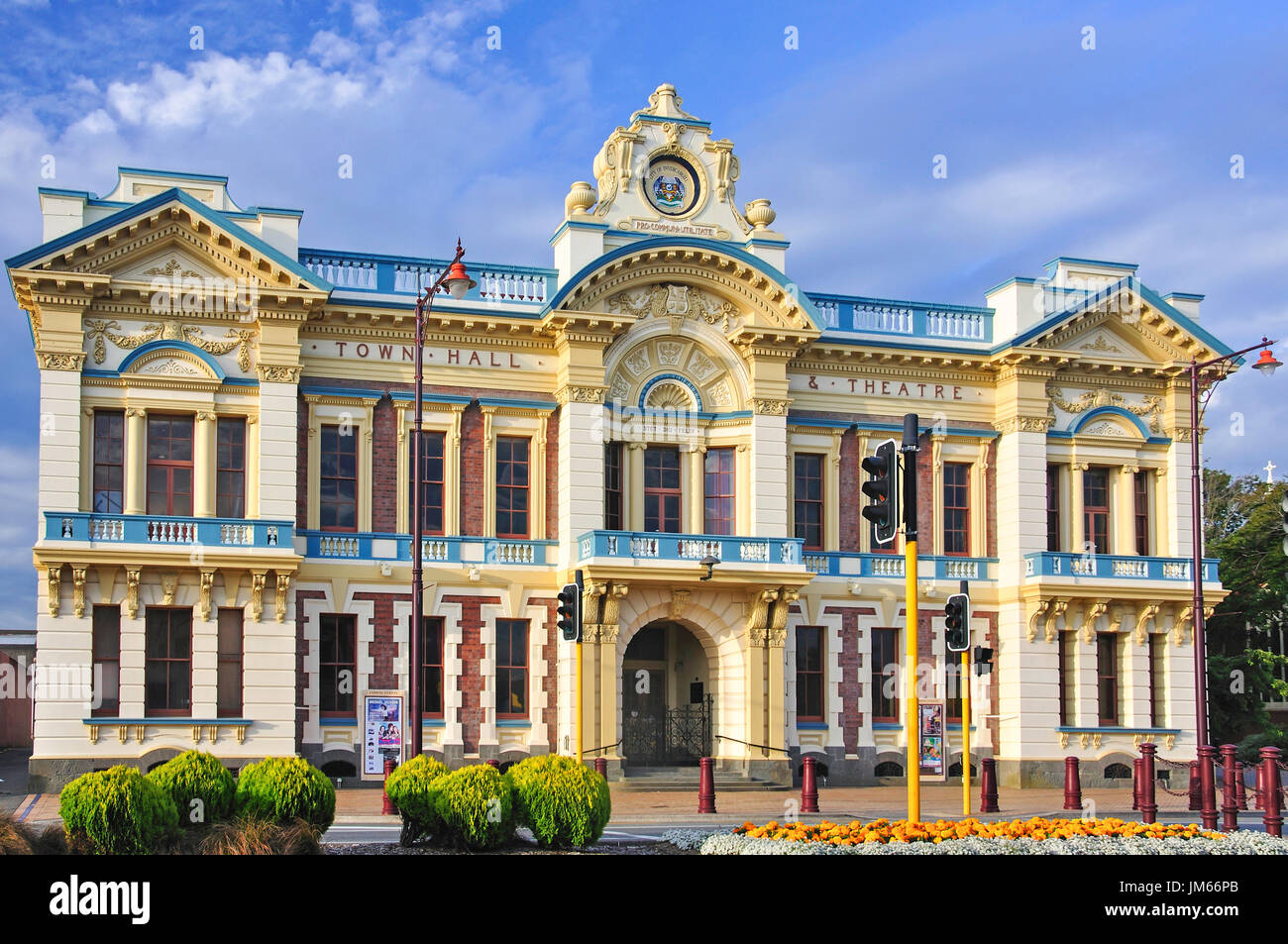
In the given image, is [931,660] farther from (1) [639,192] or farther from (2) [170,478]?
(2) [170,478]

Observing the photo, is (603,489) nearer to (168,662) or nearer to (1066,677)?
(168,662)

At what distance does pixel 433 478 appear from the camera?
112 ft

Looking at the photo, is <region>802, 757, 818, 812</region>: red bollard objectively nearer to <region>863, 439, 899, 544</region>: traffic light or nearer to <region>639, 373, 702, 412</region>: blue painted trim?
<region>863, 439, 899, 544</region>: traffic light

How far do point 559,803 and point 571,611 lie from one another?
913 cm

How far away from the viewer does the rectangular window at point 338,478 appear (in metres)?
33.5

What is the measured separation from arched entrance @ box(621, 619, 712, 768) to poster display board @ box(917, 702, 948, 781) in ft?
17.1

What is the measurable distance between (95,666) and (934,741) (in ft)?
62.2

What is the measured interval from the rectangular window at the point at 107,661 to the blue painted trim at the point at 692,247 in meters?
11.3

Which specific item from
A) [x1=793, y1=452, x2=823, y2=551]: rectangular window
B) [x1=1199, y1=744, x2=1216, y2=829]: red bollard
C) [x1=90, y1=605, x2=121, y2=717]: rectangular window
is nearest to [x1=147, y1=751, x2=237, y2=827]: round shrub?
[x1=1199, y1=744, x2=1216, y2=829]: red bollard

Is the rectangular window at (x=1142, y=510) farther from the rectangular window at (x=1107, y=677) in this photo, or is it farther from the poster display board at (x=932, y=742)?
the poster display board at (x=932, y=742)

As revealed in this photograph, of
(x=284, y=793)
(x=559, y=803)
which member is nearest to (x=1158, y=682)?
(x=559, y=803)

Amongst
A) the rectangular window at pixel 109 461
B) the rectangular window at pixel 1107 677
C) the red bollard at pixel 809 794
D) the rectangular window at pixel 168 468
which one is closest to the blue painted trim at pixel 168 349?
the rectangular window at pixel 109 461

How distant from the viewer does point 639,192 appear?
35344 millimetres
